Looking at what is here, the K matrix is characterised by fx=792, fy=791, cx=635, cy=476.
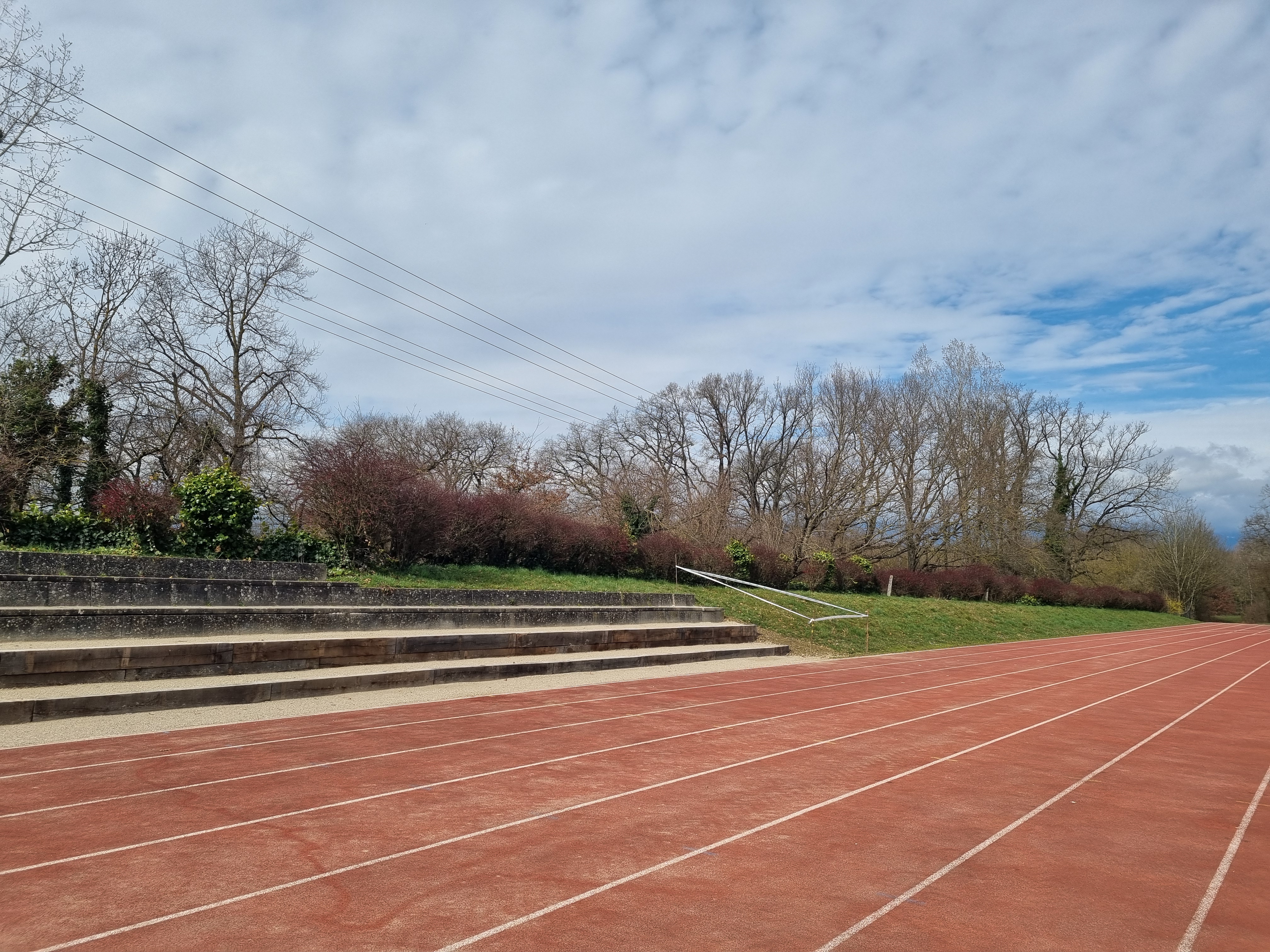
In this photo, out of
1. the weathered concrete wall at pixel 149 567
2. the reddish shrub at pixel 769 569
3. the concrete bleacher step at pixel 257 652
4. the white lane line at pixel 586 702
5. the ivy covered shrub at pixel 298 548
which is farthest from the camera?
the reddish shrub at pixel 769 569

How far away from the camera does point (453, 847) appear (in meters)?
4.75

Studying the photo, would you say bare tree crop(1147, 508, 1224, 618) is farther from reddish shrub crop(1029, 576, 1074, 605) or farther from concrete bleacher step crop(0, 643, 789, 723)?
concrete bleacher step crop(0, 643, 789, 723)

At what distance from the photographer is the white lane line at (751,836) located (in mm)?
3654

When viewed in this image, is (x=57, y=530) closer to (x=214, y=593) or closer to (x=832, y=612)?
(x=214, y=593)

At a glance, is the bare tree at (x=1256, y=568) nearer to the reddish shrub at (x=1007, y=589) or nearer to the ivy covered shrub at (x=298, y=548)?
the reddish shrub at (x=1007, y=589)

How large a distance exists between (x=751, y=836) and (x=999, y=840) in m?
1.67

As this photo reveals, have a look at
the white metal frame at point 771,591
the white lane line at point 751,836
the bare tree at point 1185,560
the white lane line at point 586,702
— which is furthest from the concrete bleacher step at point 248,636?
the bare tree at point 1185,560

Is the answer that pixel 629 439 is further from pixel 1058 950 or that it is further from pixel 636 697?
pixel 1058 950

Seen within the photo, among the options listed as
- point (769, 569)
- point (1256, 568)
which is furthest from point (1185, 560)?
point (769, 569)

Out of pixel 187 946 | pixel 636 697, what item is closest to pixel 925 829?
pixel 187 946

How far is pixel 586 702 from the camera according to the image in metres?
10.7

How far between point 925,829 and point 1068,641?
2722 cm

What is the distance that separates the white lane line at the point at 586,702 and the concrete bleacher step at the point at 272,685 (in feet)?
3.23

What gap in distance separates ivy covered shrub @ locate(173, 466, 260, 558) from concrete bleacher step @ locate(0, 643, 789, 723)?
4.55 meters
